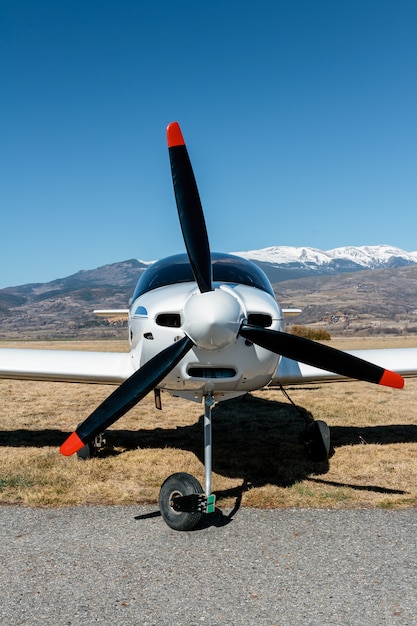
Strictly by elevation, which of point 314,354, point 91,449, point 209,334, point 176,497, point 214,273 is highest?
point 214,273

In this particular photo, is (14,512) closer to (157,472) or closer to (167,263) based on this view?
(157,472)

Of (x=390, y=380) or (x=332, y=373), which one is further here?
(x=332, y=373)

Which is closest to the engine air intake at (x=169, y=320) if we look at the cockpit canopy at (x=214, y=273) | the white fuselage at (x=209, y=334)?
the white fuselage at (x=209, y=334)

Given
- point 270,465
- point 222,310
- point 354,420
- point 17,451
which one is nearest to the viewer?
point 222,310

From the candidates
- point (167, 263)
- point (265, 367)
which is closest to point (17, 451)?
point (167, 263)

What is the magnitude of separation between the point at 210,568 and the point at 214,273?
11.3ft

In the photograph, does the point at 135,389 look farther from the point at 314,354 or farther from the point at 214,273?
the point at 214,273

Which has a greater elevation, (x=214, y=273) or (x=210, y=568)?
(x=214, y=273)

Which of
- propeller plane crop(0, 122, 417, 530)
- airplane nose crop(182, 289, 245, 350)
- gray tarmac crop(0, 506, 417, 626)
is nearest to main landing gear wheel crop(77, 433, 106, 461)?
gray tarmac crop(0, 506, 417, 626)

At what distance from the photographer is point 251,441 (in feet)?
30.2

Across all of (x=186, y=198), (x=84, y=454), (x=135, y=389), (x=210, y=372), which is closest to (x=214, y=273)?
(x=186, y=198)

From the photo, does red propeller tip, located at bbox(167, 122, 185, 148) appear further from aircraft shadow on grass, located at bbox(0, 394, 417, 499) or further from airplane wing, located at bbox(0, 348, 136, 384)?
aircraft shadow on grass, located at bbox(0, 394, 417, 499)

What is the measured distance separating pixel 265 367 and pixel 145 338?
137cm

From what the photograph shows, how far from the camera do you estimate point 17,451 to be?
8.31m
